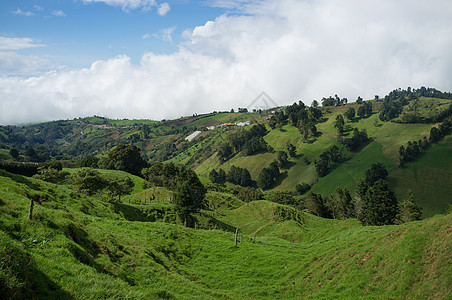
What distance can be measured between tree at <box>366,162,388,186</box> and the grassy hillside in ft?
459

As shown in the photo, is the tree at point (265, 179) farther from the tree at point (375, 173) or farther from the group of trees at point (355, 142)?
the group of trees at point (355, 142)

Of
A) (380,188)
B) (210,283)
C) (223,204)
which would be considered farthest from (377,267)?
(223,204)

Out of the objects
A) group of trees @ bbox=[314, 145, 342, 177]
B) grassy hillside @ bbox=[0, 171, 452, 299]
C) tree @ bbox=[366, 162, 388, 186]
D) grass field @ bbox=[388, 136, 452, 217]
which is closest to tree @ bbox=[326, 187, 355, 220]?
grass field @ bbox=[388, 136, 452, 217]

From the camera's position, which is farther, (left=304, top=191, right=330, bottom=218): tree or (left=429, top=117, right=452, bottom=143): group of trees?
(left=429, top=117, right=452, bottom=143): group of trees

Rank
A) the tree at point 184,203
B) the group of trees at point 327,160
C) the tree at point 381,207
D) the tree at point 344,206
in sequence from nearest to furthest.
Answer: the tree at point 184,203 → the tree at point 381,207 → the tree at point 344,206 → the group of trees at point 327,160

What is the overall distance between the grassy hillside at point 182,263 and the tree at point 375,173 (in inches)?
5509

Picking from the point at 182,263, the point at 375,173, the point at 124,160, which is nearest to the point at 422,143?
the point at 375,173

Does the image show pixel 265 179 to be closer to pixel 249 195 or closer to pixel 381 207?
pixel 249 195

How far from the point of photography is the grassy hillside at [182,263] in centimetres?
1077

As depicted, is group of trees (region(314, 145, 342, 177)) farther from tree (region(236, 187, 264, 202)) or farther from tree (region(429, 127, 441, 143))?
tree (region(236, 187, 264, 202))

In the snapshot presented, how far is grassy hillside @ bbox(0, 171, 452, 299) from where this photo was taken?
10773 millimetres

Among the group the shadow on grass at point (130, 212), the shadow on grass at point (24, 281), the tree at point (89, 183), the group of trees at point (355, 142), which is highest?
the group of trees at point (355, 142)

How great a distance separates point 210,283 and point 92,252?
1194 cm

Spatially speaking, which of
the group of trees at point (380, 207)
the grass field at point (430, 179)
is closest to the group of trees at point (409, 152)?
the grass field at point (430, 179)
